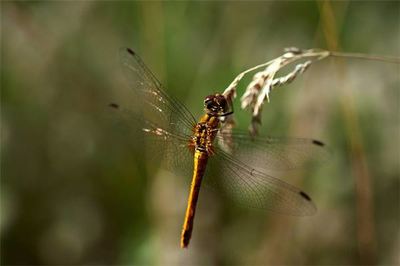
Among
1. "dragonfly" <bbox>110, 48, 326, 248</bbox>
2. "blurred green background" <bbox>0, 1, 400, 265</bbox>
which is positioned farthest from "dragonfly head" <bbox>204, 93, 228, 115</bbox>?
"blurred green background" <bbox>0, 1, 400, 265</bbox>

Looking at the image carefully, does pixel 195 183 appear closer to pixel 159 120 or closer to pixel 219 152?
pixel 219 152

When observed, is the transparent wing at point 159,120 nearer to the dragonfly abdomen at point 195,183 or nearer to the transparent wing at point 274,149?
the dragonfly abdomen at point 195,183

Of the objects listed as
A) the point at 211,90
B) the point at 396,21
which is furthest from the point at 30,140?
the point at 396,21

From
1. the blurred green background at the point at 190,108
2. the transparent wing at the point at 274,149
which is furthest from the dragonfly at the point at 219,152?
the blurred green background at the point at 190,108

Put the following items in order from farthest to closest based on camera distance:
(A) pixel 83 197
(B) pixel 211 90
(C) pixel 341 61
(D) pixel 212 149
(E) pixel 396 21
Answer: (E) pixel 396 21 < (A) pixel 83 197 < (B) pixel 211 90 < (C) pixel 341 61 < (D) pixel 212 149

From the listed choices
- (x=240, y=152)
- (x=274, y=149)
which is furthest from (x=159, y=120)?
(x=274, y=149)

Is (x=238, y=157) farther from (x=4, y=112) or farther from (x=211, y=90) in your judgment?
(x=4, y=112)
